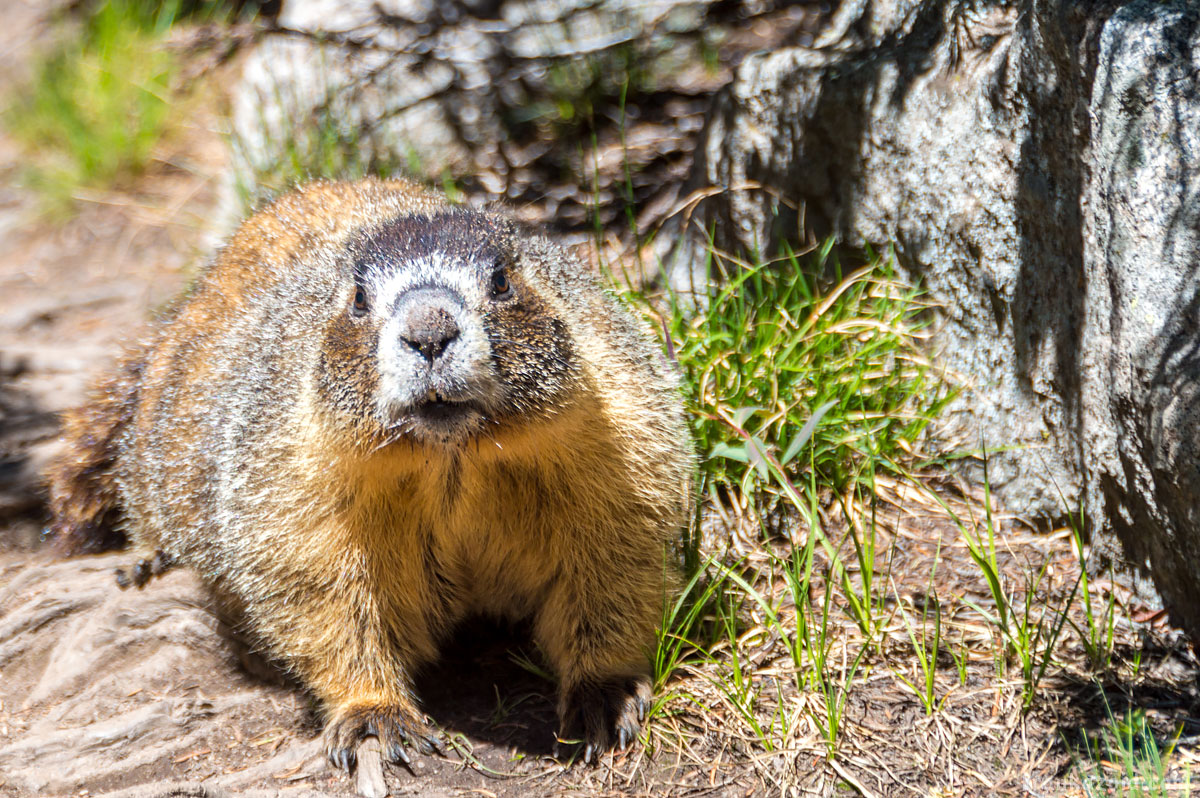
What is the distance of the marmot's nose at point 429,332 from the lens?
135 inches

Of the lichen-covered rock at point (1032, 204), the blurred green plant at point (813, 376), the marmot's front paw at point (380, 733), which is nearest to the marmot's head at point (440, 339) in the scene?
the marmot's front paw at point (380, 733)

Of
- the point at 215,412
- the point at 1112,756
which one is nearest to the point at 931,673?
the point at 1112,756

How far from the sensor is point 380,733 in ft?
14.4

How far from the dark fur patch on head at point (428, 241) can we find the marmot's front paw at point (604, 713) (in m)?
1.82

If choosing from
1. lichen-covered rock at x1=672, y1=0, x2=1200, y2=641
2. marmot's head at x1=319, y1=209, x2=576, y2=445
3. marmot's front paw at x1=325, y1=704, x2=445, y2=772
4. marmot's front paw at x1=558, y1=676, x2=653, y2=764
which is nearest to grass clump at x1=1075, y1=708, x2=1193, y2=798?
lichen-covered rock at x1=672, y1=0, x2=1200, y2=641

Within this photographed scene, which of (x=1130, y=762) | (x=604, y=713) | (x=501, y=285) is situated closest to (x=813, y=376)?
(x=604, y=713)

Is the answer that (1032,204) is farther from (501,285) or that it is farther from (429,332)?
(429,332)

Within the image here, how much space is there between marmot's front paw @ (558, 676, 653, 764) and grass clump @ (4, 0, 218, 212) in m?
6.88

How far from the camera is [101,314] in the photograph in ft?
26.6

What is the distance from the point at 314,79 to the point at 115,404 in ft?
A: 10.5

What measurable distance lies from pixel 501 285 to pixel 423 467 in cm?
72

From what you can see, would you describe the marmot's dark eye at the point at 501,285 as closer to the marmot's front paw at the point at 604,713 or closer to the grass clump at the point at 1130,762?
the marmot's front paw at the point at 604,713

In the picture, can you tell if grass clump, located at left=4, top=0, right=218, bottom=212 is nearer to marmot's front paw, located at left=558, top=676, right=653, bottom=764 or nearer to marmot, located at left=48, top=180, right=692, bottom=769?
marmot, located at left=48, top=180, right=692, bottom=769

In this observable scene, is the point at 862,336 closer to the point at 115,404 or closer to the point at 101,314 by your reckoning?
the point at 115,404
